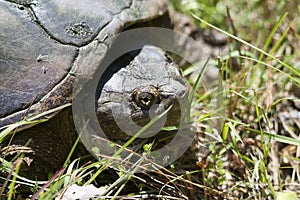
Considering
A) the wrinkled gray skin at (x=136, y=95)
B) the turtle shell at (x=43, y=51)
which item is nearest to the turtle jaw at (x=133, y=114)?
the wrinkled gray skin at (x=136, y=95)

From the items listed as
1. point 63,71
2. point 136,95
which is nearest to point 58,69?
point 63,71

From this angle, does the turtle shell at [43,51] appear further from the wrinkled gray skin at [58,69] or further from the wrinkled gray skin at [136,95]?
the wrinkled gray skin at [136,95]

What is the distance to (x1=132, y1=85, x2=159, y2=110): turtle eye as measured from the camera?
2320 mm

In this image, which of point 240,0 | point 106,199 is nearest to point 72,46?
point 106,199

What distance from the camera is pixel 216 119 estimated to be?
270 cm

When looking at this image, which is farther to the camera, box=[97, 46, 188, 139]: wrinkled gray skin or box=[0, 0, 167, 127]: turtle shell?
box=[97, 46, 188, 139]: wrinkled gray skin

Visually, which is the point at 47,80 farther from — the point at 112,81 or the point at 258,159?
the point at 258,159

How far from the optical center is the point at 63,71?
7.39 ft

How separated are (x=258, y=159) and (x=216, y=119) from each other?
0.33m

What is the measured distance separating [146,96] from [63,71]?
43cm

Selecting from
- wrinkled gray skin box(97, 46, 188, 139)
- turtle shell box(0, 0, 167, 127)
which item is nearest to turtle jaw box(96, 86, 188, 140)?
wrinkled gray skin box(97, 46, 188, 139)

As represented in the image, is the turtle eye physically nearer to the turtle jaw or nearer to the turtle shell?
the turtle jaw

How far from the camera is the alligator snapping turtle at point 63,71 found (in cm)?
222

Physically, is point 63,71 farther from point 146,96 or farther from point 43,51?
point 146,96
